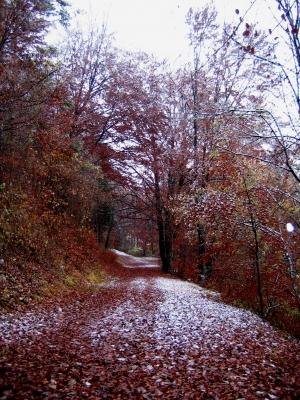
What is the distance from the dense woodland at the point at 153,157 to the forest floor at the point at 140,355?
71.5 inches

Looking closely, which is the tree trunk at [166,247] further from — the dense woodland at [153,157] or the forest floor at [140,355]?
the forest floor at [140,355]

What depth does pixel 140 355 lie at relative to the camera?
575 cm

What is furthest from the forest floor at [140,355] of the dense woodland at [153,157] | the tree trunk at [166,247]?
the tree trunk at [166,247]

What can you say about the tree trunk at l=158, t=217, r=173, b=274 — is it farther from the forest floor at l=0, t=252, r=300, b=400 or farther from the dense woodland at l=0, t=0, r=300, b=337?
the forest floor at l=0, t=252, r=300, b=400

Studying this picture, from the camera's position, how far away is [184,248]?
80.1 feet

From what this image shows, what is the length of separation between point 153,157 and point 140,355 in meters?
17.6

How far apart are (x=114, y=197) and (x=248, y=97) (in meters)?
12.1

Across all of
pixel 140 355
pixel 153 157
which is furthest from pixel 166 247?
pixel 140 355

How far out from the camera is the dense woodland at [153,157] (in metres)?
8.04

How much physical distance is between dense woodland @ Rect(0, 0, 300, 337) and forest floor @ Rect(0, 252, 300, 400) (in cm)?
182

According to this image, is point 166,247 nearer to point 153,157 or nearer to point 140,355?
point 153,157

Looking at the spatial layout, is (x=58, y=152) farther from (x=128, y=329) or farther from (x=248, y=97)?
(x=248, y=97)

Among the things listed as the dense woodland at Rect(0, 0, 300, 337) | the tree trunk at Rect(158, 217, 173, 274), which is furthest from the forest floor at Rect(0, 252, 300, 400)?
the tree trunk at Rect(158, 217, 173, 274)

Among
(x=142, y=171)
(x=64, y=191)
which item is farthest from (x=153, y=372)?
(x=142, y=171)
